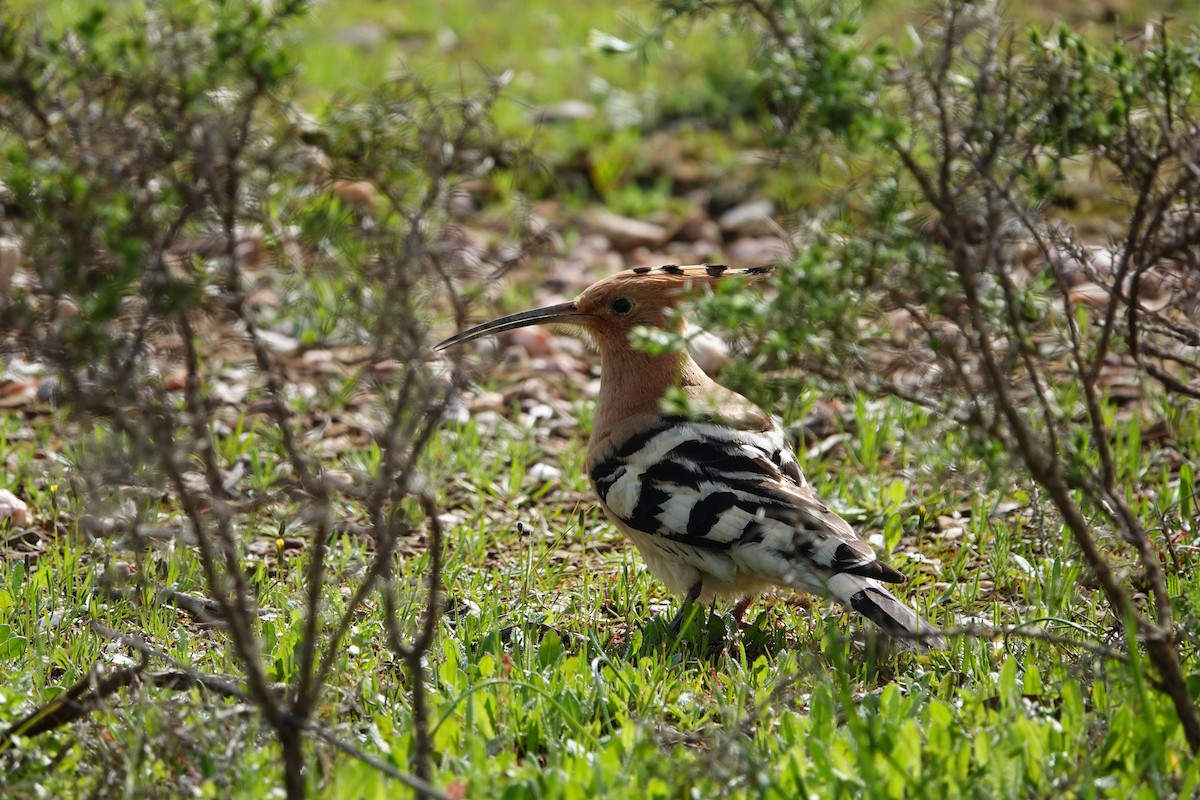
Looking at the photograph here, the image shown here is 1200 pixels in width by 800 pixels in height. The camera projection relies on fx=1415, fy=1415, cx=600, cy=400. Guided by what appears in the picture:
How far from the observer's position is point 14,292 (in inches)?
80.6

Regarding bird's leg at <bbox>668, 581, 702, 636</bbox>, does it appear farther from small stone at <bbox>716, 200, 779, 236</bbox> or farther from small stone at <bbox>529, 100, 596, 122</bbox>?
small stone at <bbox>529, 100, 596, 122</bbox>

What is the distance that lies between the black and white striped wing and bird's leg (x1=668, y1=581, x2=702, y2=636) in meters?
0.10

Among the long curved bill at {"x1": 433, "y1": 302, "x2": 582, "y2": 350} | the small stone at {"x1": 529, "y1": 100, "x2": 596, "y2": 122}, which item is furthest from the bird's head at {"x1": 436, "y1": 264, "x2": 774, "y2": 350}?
the small stone at {"x1": 529, "y1": 100, "x2": 596, "y2": 122}

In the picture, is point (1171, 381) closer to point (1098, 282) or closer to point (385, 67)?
point (1098, 282)

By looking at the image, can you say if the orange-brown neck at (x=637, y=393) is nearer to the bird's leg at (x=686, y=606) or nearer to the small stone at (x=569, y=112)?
the bird's leg at (x=686, y=606)

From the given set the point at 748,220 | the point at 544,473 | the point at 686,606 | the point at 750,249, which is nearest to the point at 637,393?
the point at 544,473

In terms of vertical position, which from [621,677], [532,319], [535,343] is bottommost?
[535,343]

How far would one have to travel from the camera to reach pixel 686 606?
3.28 m

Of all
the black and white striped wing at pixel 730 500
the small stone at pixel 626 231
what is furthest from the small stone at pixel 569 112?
the black and white striped wing at pixel 730 500

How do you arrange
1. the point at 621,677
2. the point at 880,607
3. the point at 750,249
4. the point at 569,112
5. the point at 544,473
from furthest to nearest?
1. the point at 569,112
2. the point at 750,249
3. the point at 544,473
4. the point at 880,607
5. the point at 621,677

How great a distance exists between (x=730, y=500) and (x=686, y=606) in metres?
0.27

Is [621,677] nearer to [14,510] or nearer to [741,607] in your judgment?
[741,607]

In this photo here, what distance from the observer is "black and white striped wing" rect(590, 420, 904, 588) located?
3.11 meters

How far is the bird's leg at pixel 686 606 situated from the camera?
3.27 metres
